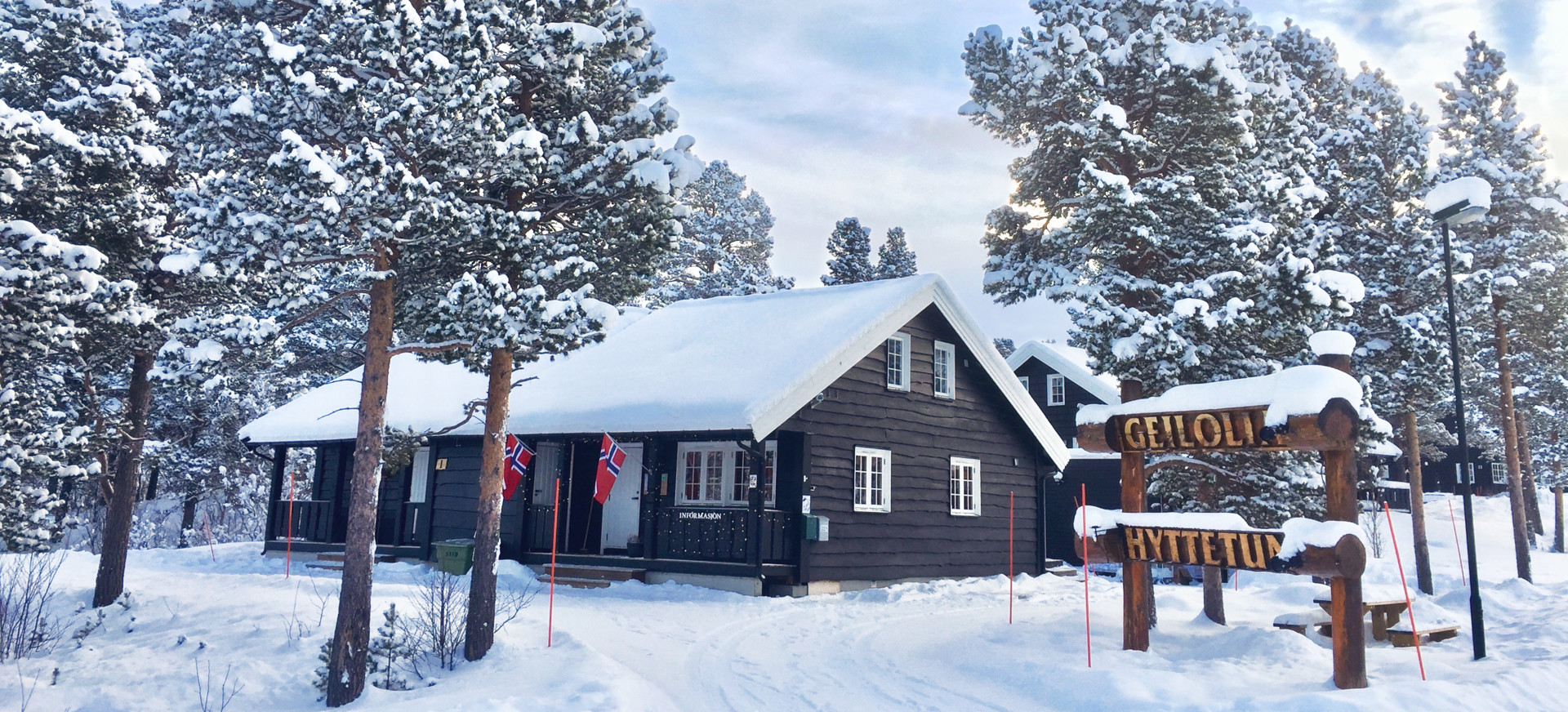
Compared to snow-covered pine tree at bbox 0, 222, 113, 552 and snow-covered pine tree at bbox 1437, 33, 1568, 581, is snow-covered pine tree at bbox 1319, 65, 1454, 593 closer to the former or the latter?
snow-covered pine tree at bbox 1437, 33, 1568, 581

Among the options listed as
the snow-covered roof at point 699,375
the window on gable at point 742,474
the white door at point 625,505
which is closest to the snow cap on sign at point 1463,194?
the snow-covered roof at point 699,375

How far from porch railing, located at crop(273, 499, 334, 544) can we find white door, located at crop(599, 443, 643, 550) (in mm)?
7935

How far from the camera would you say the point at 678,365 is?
19375 millimetres

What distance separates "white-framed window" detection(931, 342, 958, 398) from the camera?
2114cm

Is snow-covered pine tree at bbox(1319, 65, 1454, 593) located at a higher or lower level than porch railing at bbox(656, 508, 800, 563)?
higher

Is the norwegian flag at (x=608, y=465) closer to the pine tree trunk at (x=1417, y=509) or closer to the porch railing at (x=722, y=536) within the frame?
the porch railing at (x=722, y=536)

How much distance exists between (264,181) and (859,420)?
11381mm

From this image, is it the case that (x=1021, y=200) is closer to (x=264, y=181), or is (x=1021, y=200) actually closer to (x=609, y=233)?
(x=609, y=233)

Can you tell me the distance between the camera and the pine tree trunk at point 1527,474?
33.8 m

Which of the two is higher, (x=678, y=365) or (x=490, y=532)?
(x=678, y=365)

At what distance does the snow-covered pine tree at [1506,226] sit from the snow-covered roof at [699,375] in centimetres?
1008

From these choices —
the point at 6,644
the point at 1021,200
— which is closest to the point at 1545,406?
the point at 1021,200

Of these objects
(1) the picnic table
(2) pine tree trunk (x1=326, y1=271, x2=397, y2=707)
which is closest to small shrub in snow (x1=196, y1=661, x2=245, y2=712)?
(2) pine tree trunk (x1=326, y1=271, x2=397, y2=707)

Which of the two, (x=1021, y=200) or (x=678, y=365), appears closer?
(x=1021, y=200)
